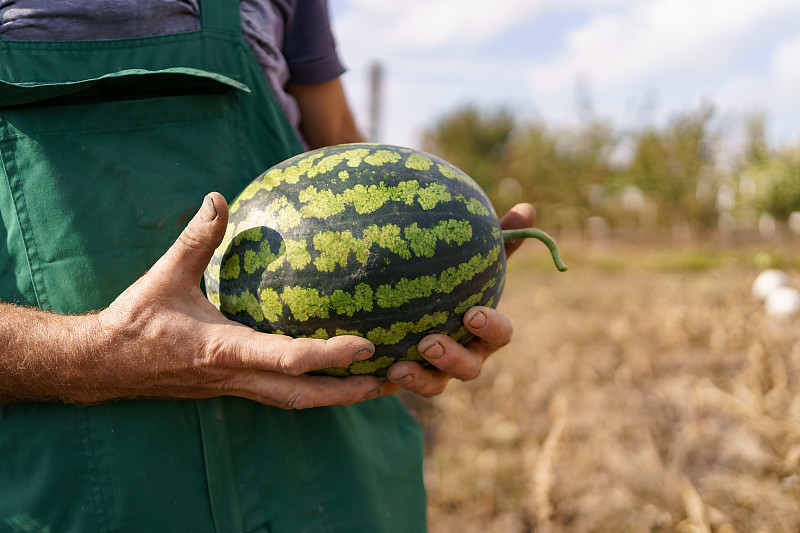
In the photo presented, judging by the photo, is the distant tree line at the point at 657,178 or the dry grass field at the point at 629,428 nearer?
the dry grass field at the point at 629,428

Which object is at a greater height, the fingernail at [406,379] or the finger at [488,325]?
the finger at [488,325]

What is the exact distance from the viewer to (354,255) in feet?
4.90

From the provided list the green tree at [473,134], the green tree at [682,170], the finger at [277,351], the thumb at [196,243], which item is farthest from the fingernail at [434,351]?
the green tree at [473,134]

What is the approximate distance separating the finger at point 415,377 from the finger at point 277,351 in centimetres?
21

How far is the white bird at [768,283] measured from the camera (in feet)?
24.6

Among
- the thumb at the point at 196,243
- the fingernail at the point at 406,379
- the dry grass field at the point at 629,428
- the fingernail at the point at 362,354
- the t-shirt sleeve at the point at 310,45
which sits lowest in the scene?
the dry grass field at the point at 629,428

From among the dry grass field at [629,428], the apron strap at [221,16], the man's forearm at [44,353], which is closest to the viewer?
the man's forearm at [44,353]

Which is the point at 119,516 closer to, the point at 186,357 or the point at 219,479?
the point at 219,479

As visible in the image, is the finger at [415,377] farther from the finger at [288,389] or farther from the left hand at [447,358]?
the finger at [288,389]

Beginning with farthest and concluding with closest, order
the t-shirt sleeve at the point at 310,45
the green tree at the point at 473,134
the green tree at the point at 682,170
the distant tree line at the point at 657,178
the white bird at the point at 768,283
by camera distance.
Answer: the green tree at the point at 473,134, the green tree at the point at 682,170, the distant tree line at the point at 657,178, the white bird at the point at 768,283, the t-shirt sleeve at the point at 310,45

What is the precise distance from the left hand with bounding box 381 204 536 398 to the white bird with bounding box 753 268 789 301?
7.23m

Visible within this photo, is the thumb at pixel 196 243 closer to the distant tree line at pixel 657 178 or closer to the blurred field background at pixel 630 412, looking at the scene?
the blurred field background at pixel 630 412

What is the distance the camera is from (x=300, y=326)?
1.52 meters

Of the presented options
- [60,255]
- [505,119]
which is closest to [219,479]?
[60,255]
